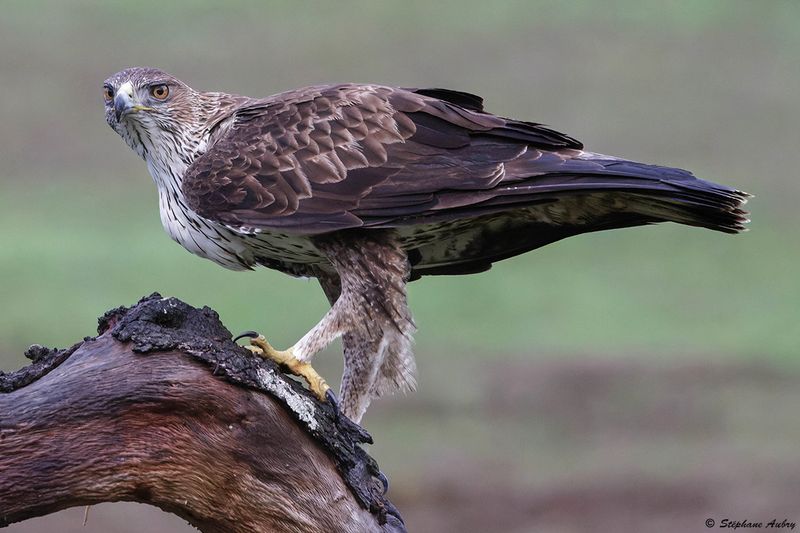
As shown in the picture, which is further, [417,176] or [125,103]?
[125,103]

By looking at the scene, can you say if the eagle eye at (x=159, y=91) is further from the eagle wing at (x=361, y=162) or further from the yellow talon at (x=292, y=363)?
the yellow talon at (x=292, y=363)

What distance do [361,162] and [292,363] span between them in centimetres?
112

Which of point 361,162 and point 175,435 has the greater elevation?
point 361,162

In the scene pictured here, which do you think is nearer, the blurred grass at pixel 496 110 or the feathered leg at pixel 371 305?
the feathered leg at pixel 371 305

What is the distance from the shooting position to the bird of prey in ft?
26.2

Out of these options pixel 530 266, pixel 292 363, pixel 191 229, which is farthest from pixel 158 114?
pixel 530 266

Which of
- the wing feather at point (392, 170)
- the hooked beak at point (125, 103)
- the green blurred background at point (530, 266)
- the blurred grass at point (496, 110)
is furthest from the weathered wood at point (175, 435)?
the blurred grass at point (496, 110)

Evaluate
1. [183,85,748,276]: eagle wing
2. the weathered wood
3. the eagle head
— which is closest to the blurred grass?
the eagle head

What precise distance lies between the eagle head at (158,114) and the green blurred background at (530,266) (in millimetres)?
7166

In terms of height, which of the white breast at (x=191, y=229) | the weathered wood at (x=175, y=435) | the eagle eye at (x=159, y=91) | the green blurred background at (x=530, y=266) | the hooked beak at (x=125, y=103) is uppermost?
the green blurred background at (x=530, y=266)

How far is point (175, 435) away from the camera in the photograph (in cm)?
698

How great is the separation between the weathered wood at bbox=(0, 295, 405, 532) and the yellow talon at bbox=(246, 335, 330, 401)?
0.53ft

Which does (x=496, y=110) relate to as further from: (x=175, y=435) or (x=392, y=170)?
(x=175, y=435)

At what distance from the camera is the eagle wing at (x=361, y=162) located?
26.4 ft
